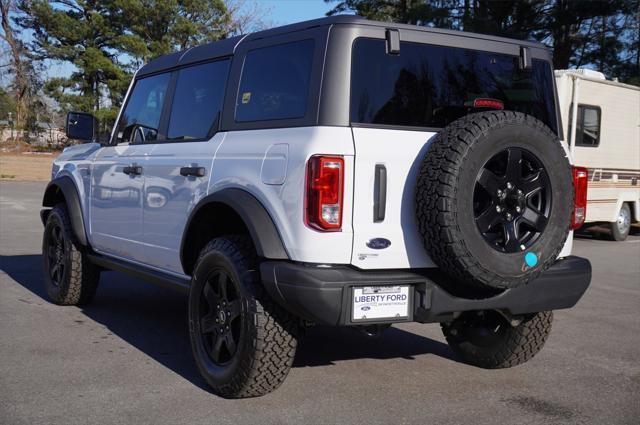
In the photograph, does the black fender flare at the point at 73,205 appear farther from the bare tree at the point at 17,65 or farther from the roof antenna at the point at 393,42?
the bare tree at the point at 17,65

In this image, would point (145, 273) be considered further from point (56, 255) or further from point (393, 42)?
point (393, 42)

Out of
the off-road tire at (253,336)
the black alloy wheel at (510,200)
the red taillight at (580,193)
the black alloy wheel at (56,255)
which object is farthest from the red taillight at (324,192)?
the black alloy wheel at (56,255)

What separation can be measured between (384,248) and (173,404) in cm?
143

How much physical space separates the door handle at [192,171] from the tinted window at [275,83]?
1.27 feet

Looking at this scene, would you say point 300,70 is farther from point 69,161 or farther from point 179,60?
point 69,161

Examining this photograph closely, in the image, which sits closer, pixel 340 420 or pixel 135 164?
pixel 340 420

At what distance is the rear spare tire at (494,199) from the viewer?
3.87m

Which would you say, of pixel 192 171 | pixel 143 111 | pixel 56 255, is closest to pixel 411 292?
pixel 192 171

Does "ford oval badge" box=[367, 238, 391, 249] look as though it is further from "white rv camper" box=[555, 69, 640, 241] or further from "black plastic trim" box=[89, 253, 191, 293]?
"white rv camper" box=[555, 69, 640, 241]

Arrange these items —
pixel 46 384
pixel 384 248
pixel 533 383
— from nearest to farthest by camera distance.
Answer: pixel 384 248 → pixel 46 384 → pixel 533 383

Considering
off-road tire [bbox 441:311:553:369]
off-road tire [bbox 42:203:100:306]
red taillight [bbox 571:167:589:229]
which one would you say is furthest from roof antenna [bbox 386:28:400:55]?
off-road tire [bbox 42:203:100:306]

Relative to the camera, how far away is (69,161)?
7.01 m

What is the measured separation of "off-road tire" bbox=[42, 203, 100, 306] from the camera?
6.68 meters

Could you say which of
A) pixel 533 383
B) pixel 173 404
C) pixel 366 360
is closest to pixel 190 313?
pixel 173 404
